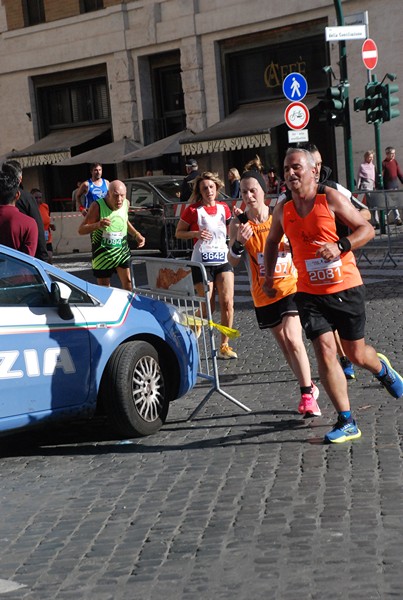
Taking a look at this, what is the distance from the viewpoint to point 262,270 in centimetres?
856

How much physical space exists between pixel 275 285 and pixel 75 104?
29.1 meters

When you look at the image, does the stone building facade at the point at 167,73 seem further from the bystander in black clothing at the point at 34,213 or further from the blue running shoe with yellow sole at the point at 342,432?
the blue running shoe with yellow sole at the point at 342,432

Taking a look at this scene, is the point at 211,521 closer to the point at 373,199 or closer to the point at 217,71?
the point at 373,199

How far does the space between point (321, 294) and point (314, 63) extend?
75.8 feet

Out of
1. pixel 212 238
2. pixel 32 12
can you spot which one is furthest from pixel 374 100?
pixel 32 12

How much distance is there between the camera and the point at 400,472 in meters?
6.29

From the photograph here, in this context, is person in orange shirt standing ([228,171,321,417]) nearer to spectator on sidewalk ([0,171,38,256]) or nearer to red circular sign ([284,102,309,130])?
spectator on sidewalk ([0,171,38,256])

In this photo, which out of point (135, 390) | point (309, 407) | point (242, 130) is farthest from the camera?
point (242, 130)

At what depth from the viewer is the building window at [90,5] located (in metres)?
34.7

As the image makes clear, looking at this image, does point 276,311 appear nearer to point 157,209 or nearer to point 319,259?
point 319,259

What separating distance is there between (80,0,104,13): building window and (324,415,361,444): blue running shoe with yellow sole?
29.4 meters

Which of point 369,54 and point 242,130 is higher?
point 369,54

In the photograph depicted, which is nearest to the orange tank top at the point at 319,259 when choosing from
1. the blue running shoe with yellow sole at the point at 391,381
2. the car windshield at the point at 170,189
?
the blue running shoe with yellow sole at the point at 391,381

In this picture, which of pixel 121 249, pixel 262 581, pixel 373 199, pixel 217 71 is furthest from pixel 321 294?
pixel 217 71
